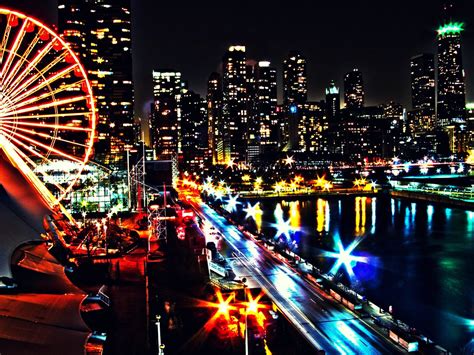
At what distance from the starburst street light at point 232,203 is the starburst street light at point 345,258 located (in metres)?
29.7

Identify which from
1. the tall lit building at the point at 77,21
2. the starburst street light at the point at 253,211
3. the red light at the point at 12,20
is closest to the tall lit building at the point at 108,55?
the tall lit building at the point at 77,21

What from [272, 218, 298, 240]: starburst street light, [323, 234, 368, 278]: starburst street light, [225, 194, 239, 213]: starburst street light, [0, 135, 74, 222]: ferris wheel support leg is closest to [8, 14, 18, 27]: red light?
[0, 135, 74, 222]: ferris wheel support leg

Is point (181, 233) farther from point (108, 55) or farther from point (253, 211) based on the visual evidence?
point (108, 55)

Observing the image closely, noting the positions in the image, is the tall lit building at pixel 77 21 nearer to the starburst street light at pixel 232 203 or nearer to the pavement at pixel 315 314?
the starburst street light at pixel 232 203

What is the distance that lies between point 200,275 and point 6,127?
12436mm

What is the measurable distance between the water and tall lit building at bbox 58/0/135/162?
302ft

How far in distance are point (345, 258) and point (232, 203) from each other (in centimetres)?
4376

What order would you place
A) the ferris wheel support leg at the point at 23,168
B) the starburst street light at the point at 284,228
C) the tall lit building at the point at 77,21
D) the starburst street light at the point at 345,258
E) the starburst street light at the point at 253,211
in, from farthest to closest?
the tall lit building at the point at 77,21, the starburst street light at the point at 253,211, the starburst street light at the point at 284,228, the starburst street light at the point at 345,258, the ferris wheel support leg at the point at 23,168

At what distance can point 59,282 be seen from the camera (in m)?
17.1

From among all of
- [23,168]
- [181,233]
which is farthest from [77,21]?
[23,168]

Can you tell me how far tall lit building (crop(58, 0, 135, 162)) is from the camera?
152125 mm

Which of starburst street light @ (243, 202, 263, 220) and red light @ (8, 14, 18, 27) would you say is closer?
red light @ (8, 14, 18, 27)

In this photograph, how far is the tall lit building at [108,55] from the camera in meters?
152

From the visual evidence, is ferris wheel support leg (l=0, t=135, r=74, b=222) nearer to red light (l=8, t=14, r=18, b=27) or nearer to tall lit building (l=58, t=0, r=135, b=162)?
red light (l=8, t=14, r=18, b=27)
